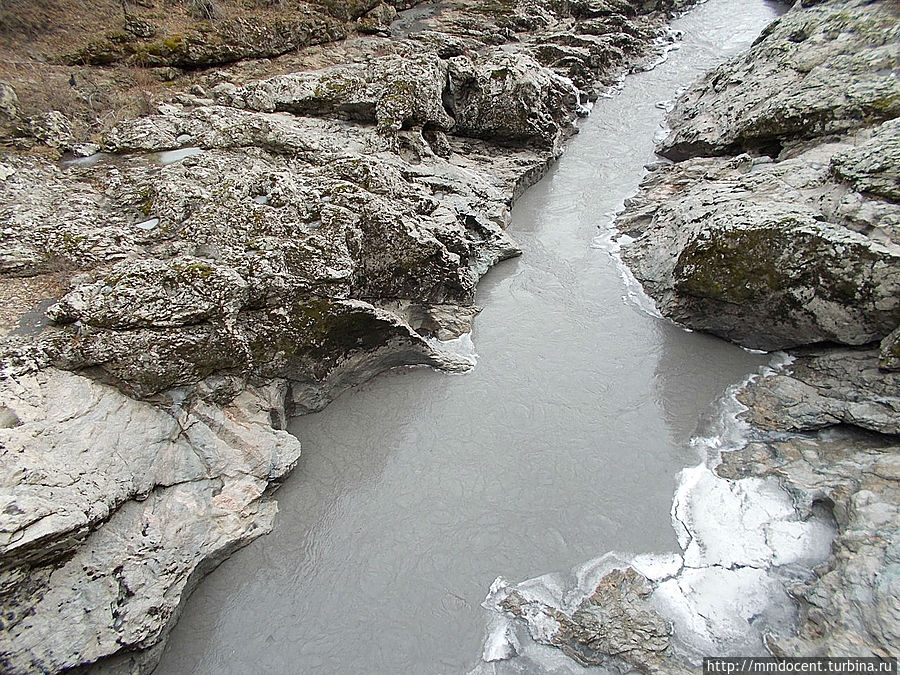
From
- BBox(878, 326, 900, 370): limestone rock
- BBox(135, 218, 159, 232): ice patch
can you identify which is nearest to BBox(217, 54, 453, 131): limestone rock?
BBox(135, 218, 159, 232): ice patch

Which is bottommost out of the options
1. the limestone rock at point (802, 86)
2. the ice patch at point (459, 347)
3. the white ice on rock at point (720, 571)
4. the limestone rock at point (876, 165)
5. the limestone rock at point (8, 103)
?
the white ice on rock at point (720, 571)

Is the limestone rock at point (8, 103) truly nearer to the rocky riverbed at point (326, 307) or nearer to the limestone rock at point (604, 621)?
the rocky riverbed at point (326, 307)

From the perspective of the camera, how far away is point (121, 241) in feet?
23.6

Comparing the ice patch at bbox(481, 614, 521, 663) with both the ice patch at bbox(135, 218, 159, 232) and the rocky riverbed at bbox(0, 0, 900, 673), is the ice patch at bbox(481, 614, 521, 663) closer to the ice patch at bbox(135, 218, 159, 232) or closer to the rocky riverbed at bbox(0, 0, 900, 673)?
the rocky riverbed at bbox(0, 0, 900, 673)

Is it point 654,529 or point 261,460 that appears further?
point 261,460

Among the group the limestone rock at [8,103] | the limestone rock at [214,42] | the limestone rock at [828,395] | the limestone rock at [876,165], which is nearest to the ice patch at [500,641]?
the limestone rock at [828,395]

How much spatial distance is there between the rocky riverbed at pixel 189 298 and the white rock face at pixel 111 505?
20 millimetres

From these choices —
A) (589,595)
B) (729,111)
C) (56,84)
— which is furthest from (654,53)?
(589,595)

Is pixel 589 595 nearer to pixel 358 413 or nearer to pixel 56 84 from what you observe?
pixel 358 413

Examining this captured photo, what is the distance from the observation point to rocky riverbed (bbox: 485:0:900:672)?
5.25 m

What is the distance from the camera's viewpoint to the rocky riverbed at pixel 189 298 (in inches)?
206

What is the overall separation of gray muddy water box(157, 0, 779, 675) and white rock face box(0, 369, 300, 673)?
60 cm

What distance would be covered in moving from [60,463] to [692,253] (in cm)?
1003

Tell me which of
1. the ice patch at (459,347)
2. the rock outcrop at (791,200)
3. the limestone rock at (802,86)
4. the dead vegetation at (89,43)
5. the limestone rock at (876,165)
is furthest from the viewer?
the limestone rock at (802,86)
